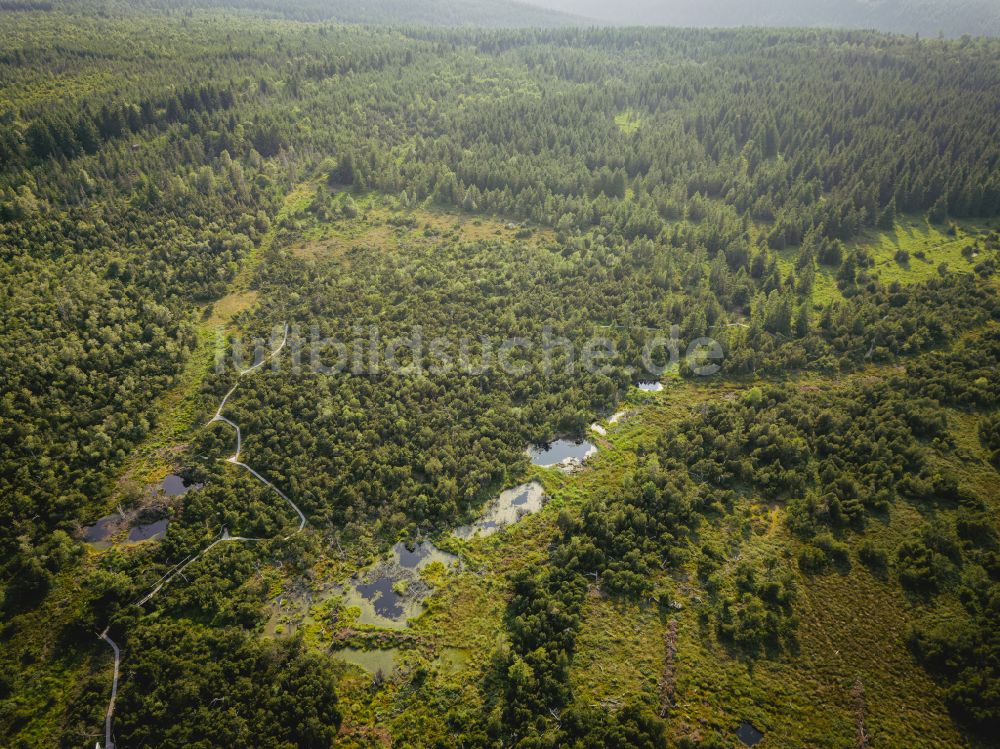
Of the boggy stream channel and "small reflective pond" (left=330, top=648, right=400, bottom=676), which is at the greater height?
the boggy stream channel

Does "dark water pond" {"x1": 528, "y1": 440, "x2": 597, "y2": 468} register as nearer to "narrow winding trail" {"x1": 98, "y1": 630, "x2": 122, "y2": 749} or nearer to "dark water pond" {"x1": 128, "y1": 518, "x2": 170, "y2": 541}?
"dark water pond" {"x1": 128, "y1": 518, "x2": 170, "y2": 541}

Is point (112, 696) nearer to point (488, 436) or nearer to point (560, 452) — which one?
point (488, 436)

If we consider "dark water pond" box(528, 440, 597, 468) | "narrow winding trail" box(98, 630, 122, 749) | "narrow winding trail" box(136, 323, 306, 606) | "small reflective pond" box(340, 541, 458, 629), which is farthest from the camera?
"dark water pond" box(528, 440, 597, 468)

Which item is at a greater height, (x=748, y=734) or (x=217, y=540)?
(x=217, y=540)

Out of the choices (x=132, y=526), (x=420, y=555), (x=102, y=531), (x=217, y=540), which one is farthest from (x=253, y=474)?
(x=420, y=555)

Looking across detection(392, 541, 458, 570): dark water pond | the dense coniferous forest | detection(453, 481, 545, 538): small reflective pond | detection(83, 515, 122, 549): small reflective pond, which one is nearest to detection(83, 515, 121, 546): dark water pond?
detection(83, 515, 122, 549): small reflective pond
